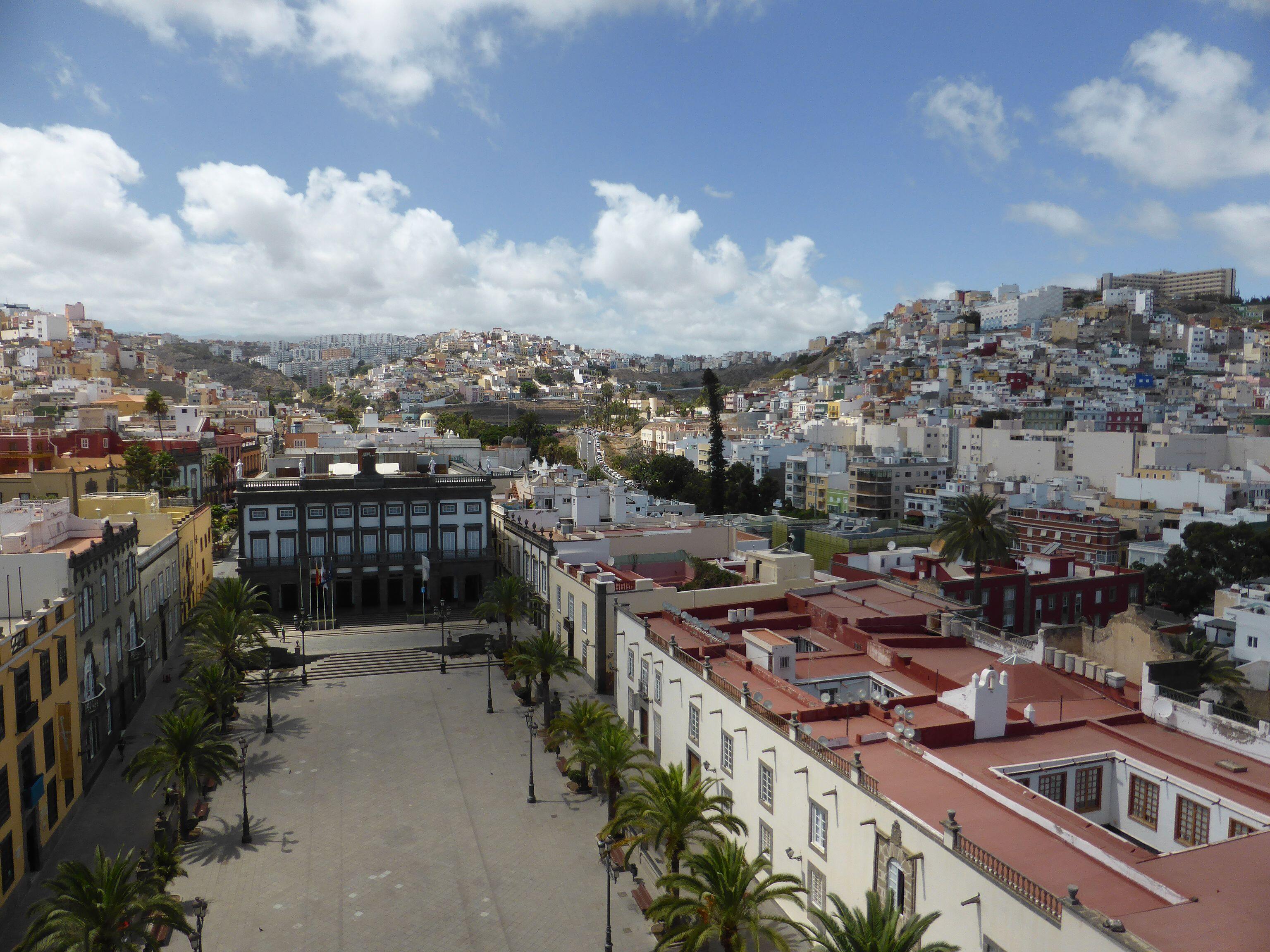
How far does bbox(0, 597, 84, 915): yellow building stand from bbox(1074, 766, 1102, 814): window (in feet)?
84.6

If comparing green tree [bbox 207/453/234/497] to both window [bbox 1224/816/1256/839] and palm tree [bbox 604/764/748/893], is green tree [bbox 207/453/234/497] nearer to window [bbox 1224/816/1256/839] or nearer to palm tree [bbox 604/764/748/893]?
palm tree [bbox 604/764/748/893]

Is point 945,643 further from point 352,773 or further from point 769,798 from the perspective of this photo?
point 352,773

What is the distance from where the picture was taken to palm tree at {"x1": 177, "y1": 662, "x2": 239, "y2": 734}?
29297mm

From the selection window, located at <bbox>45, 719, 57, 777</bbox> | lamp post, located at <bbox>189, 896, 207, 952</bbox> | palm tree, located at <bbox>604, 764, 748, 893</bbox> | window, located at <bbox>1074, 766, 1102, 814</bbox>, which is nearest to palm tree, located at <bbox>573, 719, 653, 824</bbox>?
palm tree, located at <bbox>604, 764, 748, 893</bbox>

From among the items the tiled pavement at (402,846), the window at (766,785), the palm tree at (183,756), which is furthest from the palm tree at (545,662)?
the window at (766,785)

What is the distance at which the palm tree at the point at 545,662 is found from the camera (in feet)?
106

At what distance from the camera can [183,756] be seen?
23891mm

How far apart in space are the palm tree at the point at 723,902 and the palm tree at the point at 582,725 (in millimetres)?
9489

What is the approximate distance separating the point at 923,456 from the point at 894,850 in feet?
376

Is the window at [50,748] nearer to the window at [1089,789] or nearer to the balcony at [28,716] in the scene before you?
the balcony at [28,716]

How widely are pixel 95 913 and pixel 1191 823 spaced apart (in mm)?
22201

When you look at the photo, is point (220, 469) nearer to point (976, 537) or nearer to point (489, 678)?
point (489, 678)

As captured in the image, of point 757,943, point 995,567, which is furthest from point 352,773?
point 995,567

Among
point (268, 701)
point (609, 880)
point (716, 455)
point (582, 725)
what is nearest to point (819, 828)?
point (609, 880)
